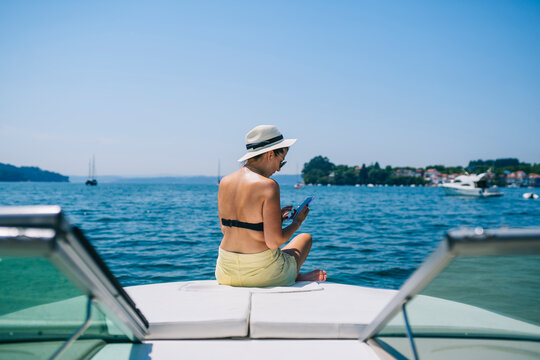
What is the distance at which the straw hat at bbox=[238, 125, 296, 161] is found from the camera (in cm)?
317

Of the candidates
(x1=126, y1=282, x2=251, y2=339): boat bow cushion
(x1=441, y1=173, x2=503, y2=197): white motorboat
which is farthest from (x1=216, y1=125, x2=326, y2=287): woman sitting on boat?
(x1=441, y1=173, x2=503, y2=197): white motorboat

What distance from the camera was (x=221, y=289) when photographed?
9.55ft

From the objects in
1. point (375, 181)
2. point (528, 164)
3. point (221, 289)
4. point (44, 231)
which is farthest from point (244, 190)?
point (528, 164)

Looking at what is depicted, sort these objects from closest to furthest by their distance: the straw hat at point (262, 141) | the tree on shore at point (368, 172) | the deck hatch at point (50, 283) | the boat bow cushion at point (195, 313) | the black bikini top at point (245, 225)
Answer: the deck hatch at point (50, 283), the boat bow cushion at point (195, 313), the black bikini top at point (245, 225), the straw hat at point (262, 141), the tree on shore at point (368, 172)

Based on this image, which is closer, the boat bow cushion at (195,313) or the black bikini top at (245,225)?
the boat bow cushion at (195,313)

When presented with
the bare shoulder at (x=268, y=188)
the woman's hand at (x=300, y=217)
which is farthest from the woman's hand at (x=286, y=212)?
the bare shoulder at (x=268, y=188)

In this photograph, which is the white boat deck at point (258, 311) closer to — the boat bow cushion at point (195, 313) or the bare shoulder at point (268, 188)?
the boat bow cushion at point (195, 313)

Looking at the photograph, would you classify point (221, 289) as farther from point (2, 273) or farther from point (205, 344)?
point (2, 273)

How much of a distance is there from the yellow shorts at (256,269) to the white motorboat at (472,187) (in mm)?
63352

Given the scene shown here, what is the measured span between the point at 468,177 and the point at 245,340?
231 feet

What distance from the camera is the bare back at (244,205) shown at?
9.65ft

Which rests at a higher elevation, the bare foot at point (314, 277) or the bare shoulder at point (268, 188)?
the bare shoulder at point (268, 188)

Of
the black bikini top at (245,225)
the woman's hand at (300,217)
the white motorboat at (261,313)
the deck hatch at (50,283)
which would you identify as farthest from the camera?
the woman's hand at (300,217)

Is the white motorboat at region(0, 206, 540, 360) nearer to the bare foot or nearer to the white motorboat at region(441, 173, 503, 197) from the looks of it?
→ the bare foot
